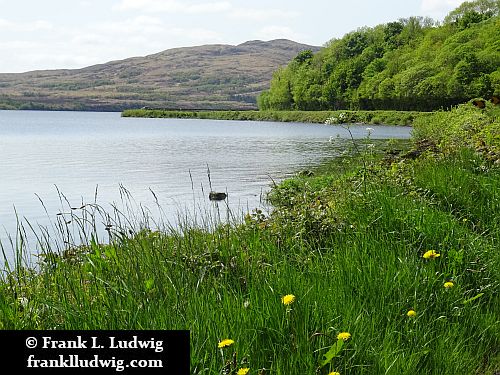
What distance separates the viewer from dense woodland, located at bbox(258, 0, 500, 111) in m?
84.2

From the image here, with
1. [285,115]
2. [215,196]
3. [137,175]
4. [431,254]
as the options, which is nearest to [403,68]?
[285,115]

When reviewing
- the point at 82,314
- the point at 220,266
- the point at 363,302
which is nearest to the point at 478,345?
the point at 363,302

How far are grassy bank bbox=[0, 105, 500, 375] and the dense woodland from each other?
72.3 meters

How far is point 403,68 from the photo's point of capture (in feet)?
341

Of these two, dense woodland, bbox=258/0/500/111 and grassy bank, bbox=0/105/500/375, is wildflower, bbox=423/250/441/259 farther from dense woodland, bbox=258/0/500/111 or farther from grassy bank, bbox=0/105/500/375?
dense woodland, bbox=258/0/500/111

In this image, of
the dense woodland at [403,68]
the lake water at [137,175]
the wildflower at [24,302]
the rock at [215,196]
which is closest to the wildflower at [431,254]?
→ the wildflower at [24,302]

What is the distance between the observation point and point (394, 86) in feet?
323

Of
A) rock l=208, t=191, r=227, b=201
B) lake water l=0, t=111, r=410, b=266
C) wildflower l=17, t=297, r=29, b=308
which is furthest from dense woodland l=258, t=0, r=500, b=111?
wildflower l=17, t=297, r=29, b=308

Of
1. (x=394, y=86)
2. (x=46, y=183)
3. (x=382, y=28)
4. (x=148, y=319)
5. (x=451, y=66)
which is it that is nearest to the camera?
(x=148, y=319)

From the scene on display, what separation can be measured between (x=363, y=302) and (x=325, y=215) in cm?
216

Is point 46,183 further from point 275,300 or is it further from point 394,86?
point 394,86

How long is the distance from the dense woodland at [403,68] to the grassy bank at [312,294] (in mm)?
72301

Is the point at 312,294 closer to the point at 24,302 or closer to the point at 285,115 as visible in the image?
the point at 24,302

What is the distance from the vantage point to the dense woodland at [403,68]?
276 ft
